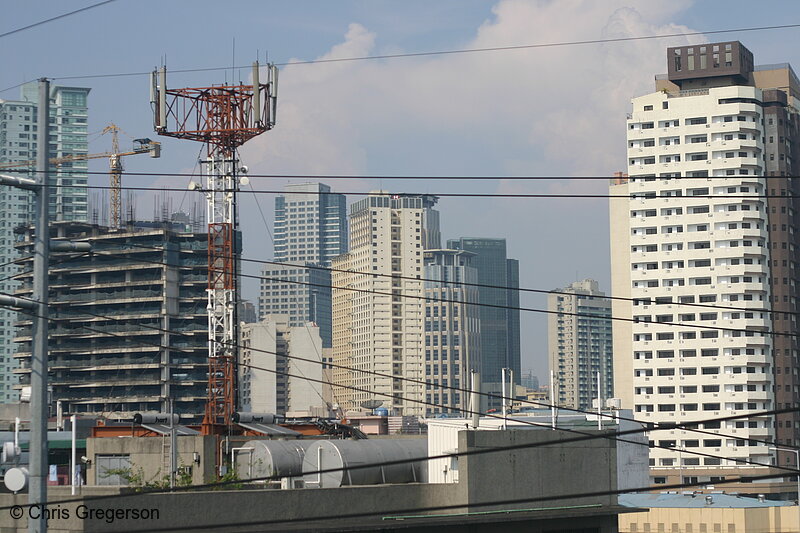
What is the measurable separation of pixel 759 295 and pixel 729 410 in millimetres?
19941

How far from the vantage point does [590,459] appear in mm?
49281

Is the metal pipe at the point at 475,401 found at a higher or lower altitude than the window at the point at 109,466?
higher

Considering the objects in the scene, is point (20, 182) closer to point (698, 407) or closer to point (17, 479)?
point (17, 479)

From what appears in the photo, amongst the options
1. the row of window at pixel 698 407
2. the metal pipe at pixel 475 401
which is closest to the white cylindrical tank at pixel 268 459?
the metal pipe at pixel 475 401

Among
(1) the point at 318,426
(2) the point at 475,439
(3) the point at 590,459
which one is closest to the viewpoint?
(2) the point at 475,439

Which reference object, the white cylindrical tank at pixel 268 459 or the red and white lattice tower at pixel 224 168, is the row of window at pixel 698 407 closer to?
the red and white lattice tower at pixel 224 168

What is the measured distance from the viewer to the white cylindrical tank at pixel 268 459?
4703cm

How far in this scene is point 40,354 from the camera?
25.8 m

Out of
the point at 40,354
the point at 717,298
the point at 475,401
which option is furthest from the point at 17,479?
the point at 717,298

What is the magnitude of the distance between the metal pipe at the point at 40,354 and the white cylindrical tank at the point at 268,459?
21.8m

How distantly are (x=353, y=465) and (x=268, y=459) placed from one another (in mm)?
4014

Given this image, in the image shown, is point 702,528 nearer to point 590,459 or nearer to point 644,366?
point 590,459

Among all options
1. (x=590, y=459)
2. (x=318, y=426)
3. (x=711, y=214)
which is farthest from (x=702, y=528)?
(x=711, y=214)

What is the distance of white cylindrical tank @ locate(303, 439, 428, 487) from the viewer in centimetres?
4509
